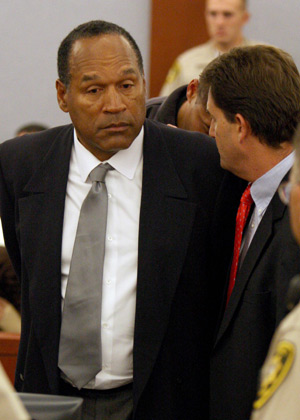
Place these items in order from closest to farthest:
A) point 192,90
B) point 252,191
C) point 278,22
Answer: point 252,191, point 192,90, point 278,22

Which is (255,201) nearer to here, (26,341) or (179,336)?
(179,336)

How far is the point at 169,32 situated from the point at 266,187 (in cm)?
312

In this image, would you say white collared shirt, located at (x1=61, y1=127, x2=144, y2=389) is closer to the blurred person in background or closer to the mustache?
the mustache

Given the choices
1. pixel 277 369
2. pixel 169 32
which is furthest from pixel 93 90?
pixel 169 32

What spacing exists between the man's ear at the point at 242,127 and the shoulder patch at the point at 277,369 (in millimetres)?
759

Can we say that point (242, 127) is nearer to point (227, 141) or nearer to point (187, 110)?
point (227, 141)

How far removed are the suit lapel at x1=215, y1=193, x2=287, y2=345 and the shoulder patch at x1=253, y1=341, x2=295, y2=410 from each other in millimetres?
590

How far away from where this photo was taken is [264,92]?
196 cm

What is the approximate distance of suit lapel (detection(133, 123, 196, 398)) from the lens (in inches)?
79.5

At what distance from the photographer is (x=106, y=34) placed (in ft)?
6.89

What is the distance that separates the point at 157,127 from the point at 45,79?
296 cm

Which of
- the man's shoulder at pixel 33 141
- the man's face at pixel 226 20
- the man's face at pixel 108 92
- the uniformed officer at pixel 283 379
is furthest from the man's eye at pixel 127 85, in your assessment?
→ the man's face at pixel 226 20

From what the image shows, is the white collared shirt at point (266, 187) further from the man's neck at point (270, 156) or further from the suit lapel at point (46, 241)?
the suit lapel at point (46, 241)

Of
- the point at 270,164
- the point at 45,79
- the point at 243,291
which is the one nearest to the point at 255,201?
the point at 270,164
